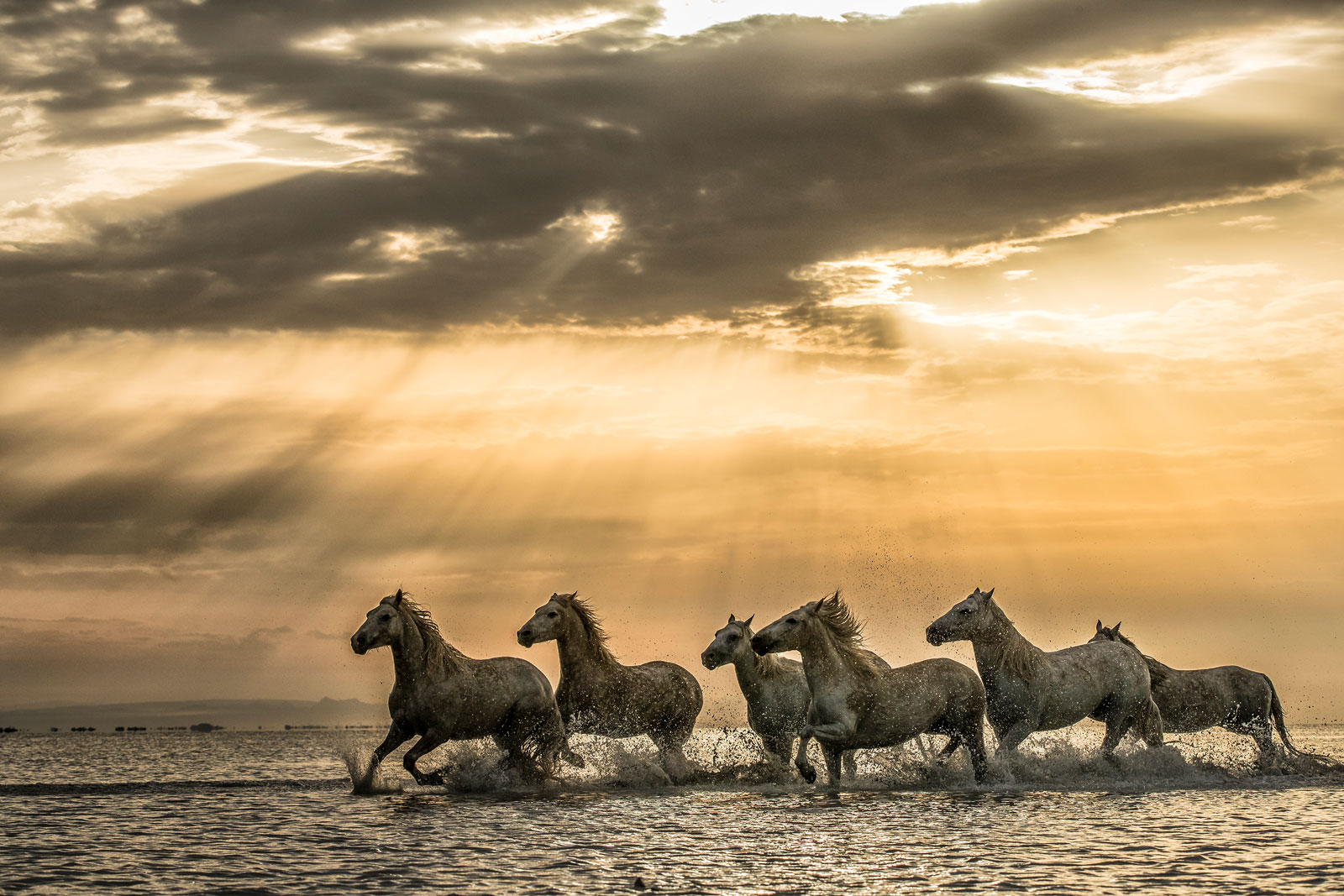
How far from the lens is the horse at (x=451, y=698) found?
16.3 meters

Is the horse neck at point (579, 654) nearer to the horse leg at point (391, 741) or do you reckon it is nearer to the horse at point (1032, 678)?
the horse leg at point (391, 741)

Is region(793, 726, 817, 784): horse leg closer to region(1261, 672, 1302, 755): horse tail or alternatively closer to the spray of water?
the spray of water

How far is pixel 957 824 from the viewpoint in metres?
12.1

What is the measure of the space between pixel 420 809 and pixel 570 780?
401 centimetres

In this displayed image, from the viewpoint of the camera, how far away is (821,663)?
53.5ft

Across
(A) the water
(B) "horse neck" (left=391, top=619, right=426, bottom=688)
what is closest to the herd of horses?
(B) "horse neck" (left=391, top=619, right=426, bottom=688)

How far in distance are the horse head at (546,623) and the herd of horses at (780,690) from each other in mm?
21

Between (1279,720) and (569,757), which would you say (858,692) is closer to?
(569,757)

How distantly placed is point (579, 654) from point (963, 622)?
5459 mm

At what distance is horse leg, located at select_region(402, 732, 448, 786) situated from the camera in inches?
647

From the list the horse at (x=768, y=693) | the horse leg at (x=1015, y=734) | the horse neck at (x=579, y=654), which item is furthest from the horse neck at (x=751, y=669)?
the horse leg at (x=1015, y=734)

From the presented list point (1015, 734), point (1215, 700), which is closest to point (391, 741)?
point (1015, 734)

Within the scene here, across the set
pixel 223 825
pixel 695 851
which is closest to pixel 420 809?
pixel 223 825

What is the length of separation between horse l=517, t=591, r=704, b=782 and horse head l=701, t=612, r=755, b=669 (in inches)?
57.8
